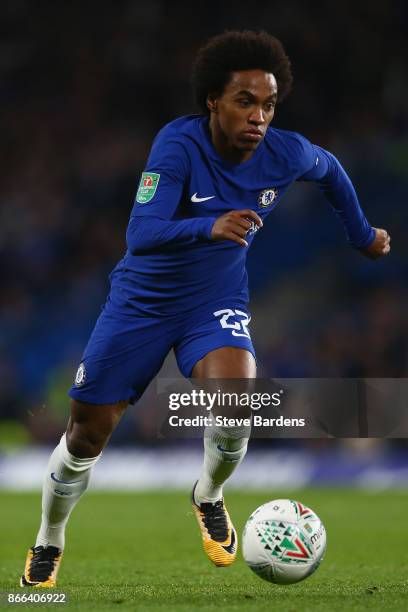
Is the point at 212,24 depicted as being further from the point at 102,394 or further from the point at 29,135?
the point at 102,394

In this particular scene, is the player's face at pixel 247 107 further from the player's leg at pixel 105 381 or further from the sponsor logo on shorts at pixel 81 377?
the sponsor logo on shorts at pixel 81 377

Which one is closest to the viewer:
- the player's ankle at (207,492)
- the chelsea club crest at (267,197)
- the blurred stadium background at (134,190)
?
the chelsea club crest at (267,197)

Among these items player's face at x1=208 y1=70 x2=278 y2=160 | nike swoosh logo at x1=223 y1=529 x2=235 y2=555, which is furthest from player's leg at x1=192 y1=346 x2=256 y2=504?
player's face at x1=208 y1=70 x2=278 y2=160

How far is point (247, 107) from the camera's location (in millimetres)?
4461

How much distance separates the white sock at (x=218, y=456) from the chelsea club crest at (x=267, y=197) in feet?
3.28

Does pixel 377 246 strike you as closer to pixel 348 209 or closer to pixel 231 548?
pixel 348 209

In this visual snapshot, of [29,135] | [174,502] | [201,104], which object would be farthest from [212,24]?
[201,104]

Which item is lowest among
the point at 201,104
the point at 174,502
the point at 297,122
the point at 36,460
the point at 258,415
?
the point at 36,460

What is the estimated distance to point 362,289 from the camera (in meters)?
14.6

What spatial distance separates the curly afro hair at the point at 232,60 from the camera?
14.8 feet

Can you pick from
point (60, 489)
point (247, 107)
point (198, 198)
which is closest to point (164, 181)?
point (198, 198)

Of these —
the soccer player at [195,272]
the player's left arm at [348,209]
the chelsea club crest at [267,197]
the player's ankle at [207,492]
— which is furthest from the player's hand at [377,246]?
the player's ankle at [207,492]

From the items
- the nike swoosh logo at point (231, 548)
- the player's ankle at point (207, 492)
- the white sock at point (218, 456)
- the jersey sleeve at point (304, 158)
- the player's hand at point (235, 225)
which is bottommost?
the nike swoosh logo at point (231, 548)

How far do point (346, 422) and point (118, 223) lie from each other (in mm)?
11800
